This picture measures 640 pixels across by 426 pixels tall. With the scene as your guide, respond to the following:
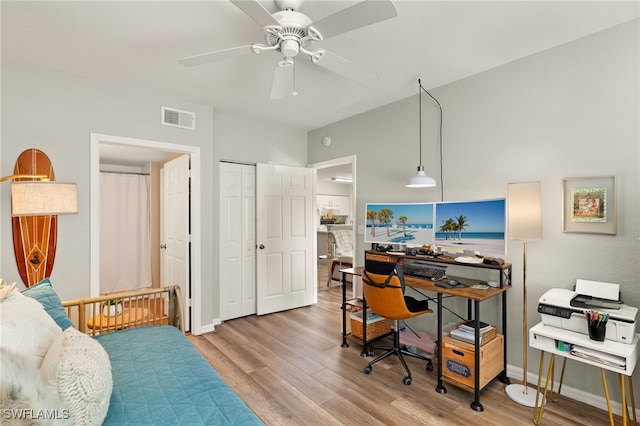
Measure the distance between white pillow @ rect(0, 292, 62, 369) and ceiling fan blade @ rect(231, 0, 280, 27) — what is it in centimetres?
159

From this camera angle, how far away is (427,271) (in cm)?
288

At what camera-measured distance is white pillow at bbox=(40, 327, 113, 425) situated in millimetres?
1021

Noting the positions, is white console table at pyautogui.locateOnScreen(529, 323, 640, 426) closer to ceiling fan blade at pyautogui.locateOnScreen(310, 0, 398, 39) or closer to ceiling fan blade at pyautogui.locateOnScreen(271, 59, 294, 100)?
ceiling fan blade at pyautogui.locateOnScreen(310, 0, 398, 39)

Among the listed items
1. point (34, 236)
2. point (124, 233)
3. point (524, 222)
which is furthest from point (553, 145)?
point (124, 233)

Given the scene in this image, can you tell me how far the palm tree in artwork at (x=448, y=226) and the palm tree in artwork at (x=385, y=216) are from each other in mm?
601

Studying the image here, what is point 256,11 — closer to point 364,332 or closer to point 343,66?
point 343,66

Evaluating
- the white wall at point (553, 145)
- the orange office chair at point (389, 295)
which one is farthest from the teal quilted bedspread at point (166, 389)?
the white wall at point (553, 145)

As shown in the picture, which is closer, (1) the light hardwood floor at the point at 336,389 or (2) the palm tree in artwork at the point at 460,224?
(1) the light hardwood floor at the point at 336,389

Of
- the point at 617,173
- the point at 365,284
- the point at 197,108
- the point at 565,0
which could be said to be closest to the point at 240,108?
the point at 197,108

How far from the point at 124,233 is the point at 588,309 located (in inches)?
243

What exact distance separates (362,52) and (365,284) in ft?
6.23

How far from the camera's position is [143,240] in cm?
567

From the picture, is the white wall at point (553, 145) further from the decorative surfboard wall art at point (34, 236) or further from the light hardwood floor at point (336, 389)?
the decorative surfboard wall art at point (34, 236)

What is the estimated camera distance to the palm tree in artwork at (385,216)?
3396mm
